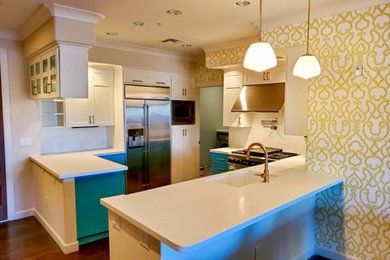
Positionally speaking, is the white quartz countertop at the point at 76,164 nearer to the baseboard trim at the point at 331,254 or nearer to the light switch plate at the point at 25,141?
the light switch plate at the point at 25,141

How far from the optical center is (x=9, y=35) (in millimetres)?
3852

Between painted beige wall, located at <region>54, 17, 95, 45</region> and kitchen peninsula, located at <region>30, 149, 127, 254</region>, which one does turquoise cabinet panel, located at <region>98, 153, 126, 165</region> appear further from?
painted beige wall, located at <region>54, 17, 95, 45</region>

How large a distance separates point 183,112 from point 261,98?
1823mm

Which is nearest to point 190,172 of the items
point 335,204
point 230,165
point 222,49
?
point 230,165

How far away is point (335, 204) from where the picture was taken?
278 cm

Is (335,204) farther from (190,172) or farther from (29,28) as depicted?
(29,28)

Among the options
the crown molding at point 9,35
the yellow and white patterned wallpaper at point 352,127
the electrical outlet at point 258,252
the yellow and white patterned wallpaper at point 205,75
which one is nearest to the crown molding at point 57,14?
the crown molding at point 9,35

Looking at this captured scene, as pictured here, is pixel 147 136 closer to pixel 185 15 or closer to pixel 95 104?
pixel 95 104

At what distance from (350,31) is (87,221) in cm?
332

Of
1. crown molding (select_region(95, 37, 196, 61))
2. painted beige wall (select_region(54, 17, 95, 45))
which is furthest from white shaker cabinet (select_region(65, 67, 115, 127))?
painted beige wall (select_region(54, 17, 95, 45))

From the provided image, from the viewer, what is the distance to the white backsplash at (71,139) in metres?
4.26

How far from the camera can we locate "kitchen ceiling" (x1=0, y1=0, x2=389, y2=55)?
2719 millimetres

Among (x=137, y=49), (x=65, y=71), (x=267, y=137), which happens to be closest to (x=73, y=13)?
(x=65, y=71)

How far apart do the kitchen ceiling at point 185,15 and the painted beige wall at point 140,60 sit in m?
0.29
